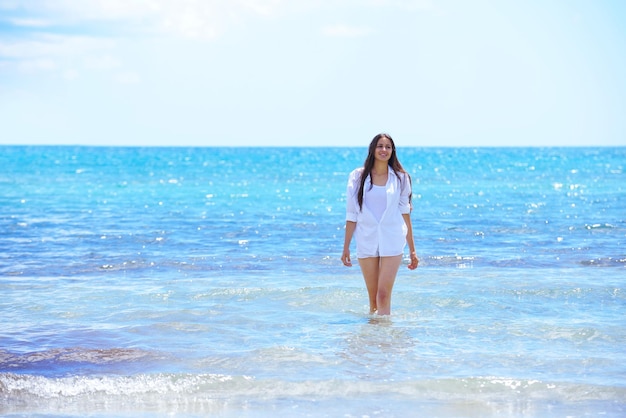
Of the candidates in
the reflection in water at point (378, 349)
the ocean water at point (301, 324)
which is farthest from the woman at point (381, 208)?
the ocean water at point (301, 324)

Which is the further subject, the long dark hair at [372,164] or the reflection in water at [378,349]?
the long dark hair at [372,164]

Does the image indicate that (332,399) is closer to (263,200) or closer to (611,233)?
(611,233)

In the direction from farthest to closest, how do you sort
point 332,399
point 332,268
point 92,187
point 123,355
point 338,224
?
point 92,187 → point 338,224 → point 332,268 → point 123,355 → point 332,399

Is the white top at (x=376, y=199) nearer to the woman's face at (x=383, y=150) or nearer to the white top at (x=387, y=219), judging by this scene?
the white top at (x=387, y=219)

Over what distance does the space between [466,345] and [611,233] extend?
9.98m

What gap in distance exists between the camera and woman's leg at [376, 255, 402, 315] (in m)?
7.88

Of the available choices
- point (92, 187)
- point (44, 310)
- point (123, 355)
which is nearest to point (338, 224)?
point (44, 310)

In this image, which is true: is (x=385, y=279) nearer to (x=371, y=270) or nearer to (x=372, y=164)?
(x=371, y=270)

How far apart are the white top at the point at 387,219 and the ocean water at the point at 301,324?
2.71 ft

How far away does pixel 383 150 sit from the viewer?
7660mm

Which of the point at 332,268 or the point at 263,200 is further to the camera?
the point at 263,200

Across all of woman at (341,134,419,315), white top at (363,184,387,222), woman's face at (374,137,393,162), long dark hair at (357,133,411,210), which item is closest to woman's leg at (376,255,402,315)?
woman at (341,134,419,315)

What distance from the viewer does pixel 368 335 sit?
25.2 feet

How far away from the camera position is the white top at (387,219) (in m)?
7.81
